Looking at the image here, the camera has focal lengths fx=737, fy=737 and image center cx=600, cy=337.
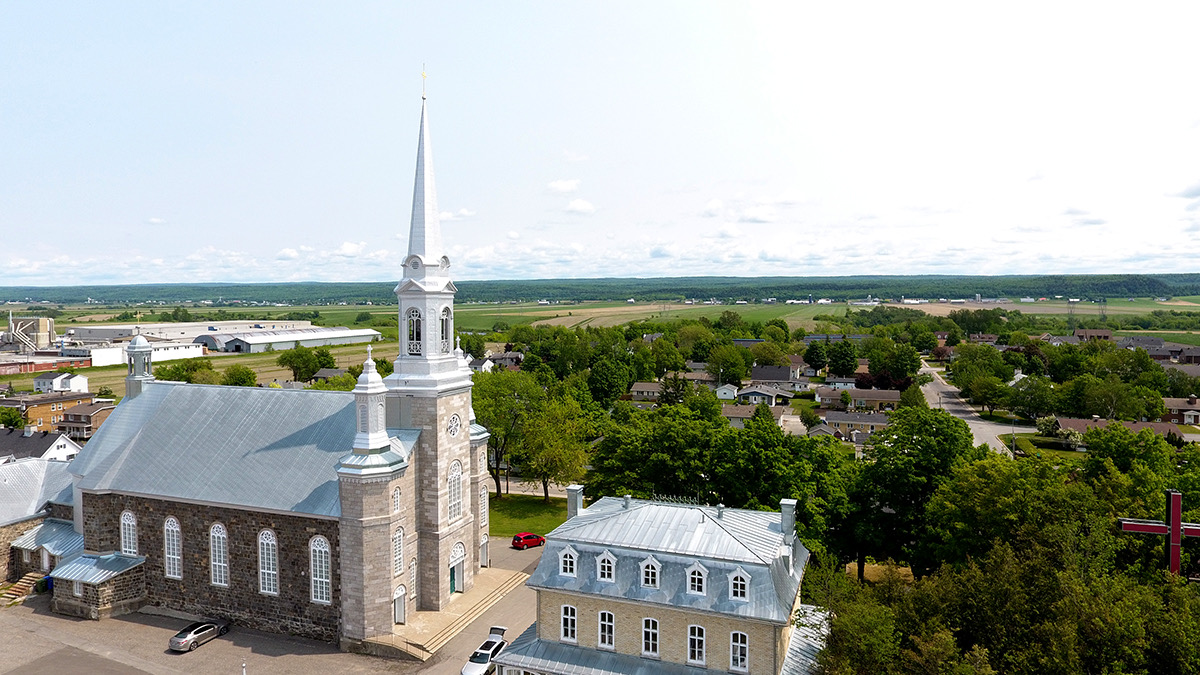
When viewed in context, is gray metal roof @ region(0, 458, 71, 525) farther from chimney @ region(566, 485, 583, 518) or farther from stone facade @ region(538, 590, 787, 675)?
stone facade @ region(538, 590, 787, 675)

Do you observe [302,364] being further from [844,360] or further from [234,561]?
[844,360]

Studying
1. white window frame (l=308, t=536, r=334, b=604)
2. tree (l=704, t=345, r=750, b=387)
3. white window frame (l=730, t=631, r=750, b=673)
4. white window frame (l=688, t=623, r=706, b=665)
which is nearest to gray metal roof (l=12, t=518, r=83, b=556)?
white window frame (l=308, t=536, r=334, b=604)

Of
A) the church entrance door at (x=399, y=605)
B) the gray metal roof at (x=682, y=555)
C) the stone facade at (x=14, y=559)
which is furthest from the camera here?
the stone facade at (x=14, y=559)

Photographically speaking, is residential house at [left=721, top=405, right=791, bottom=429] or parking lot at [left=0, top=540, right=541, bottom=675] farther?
residential house at [left=721, top=405, right=791, bottom=429]

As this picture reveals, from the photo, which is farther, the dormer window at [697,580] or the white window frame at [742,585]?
the dormer window at [697,580]

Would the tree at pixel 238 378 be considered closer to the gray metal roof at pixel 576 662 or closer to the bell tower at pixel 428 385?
the bell tower at pixel 428 385

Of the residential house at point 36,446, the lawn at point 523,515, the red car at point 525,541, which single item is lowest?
the lawn at point 523,515

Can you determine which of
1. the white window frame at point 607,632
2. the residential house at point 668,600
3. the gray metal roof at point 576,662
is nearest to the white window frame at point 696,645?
the residential house at point 668,600

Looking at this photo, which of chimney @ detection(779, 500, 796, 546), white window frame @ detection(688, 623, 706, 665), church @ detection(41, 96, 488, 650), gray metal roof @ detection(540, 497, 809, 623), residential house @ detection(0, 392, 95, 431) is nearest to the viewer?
gray metal roof @ detection(540, 497, 809, 623)
